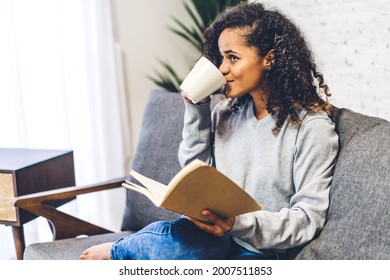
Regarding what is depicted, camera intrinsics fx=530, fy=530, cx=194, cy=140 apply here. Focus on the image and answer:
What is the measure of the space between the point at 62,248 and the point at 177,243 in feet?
1.59

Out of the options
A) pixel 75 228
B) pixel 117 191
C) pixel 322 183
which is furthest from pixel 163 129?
pixel 117 191

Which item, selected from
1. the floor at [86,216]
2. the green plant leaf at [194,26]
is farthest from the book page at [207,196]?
the green plant leaf at [194,26]

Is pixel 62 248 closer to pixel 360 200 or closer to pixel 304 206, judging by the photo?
pixel 304 206

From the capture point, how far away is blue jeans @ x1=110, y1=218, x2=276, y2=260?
3.80ft

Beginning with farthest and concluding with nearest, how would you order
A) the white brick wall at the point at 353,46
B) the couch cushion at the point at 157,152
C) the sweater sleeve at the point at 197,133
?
the white brick wall at the point at 353,46 < the couch cushion at the point at 157,152 < the sweater sleeve at the point at 197,133

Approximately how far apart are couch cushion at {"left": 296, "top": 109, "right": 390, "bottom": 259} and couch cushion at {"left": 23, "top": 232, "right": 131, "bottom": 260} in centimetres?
64

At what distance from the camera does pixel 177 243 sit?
3.81 ft

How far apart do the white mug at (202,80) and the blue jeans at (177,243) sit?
292mm

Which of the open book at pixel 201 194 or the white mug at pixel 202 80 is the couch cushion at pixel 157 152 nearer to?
the white mug at pixel 202 80

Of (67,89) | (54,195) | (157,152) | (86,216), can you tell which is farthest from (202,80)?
(86,216)

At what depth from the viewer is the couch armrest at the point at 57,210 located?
4.91ft

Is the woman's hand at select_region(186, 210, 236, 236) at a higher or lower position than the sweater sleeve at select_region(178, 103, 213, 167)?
lower

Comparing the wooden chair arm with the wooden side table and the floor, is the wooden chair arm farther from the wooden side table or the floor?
the floor

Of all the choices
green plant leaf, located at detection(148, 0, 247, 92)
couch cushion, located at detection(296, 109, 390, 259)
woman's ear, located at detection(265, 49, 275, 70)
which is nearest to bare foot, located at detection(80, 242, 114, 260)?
couch cushion, located at detection(296, 109, 390, 259)
